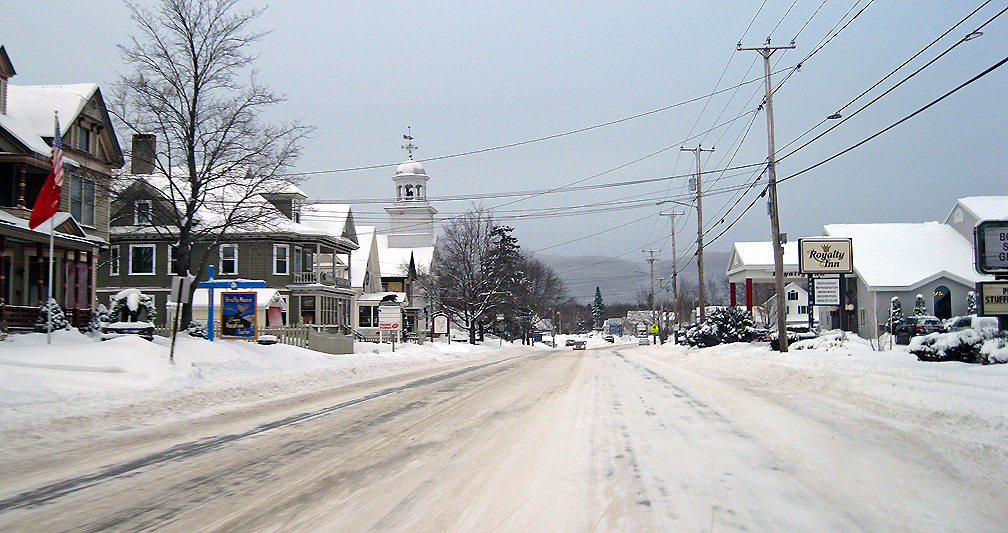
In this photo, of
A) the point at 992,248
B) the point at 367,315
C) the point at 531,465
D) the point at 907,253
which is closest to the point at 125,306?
the point at 531,465

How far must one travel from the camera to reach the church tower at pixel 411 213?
268 ft

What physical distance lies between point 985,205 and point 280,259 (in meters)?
41.5

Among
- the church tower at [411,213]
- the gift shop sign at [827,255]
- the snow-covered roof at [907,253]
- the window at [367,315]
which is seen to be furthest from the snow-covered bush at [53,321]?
the church tower at [411,213]

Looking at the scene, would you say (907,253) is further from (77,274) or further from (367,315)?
(77,274)

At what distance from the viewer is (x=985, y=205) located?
42969 mm

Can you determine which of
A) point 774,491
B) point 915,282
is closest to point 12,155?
point 774,491

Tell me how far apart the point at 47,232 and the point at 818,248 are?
31691 mm

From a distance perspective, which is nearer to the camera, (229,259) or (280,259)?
(229,259)

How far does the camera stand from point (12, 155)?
23.0 m

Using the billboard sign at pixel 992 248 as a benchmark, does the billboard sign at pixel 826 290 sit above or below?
below

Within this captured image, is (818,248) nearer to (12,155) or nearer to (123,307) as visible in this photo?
(123,307)

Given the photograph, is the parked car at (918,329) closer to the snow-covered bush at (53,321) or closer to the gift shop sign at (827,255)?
the gift shop sign at (827,255)

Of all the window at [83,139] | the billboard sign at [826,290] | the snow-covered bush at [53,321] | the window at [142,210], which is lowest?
the snow-covered bush at [53,321]

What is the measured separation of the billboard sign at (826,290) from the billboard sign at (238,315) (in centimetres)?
2446
